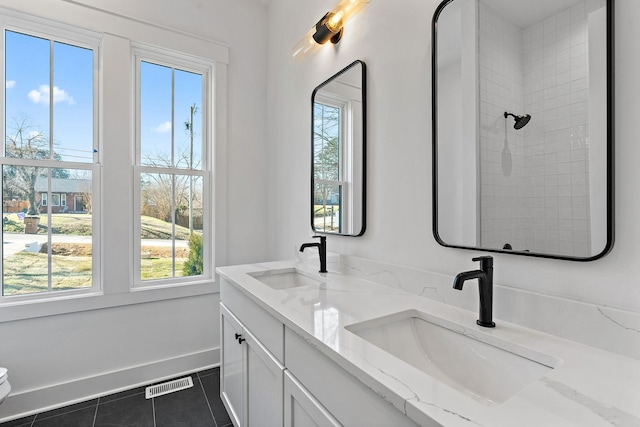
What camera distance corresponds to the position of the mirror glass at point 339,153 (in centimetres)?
155

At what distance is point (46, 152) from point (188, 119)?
875mm

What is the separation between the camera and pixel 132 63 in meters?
2.13

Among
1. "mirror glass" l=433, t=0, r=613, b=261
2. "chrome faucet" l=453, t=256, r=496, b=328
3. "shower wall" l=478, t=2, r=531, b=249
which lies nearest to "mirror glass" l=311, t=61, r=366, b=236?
"mirror glass" l=433, t=0, r=613, b=261

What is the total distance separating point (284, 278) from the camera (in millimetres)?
1723

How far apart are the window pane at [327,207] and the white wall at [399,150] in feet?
0.28

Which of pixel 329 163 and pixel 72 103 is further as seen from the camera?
pixel 72 103

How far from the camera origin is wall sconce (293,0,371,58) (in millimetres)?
1509

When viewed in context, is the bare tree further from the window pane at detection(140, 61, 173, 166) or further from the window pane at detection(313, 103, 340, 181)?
the window pane at detection(313, 103, 340, 181)

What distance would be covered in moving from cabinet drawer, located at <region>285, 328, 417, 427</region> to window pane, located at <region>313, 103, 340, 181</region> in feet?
3.28

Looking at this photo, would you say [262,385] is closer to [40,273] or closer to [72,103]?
[40,273]

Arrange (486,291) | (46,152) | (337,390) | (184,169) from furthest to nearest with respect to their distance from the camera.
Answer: (184,169) → (46,152) → (486,291) → (337,390)

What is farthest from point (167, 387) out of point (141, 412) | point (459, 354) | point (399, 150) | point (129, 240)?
point (399, 150)

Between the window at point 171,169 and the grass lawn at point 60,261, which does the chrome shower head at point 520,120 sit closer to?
the window at point 171,169

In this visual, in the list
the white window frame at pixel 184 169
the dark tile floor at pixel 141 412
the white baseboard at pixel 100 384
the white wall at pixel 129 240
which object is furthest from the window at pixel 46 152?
the dark tile floor at pixel 141 412
